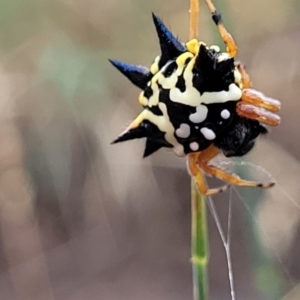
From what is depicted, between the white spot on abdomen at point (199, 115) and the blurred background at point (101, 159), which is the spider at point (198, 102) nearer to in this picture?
the white spot on abdomen at point (199, 115)

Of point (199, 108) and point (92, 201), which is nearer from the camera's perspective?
point (199, 108)

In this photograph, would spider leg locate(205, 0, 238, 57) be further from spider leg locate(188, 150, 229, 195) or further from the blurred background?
the blurred background

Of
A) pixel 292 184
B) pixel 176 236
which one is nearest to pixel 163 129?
pixel 292 184

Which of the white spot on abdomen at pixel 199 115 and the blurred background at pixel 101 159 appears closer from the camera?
the white spot on abdomen at pixel 199 115

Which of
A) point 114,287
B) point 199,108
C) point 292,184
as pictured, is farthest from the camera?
point 114,287

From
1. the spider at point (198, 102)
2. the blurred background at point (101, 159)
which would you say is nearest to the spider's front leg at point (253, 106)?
the spider at point (198, 102)

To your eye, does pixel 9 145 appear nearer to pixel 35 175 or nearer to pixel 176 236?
pixel 35 175

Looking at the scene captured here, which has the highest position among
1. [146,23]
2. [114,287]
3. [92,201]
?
[146,23]
